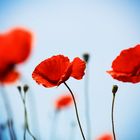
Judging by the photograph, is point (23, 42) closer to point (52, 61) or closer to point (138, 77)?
point (52, 61)

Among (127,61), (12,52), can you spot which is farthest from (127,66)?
(12,52)

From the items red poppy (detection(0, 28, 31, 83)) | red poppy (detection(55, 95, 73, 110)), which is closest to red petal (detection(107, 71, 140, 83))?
red poppy (detection(0, 28, 31, 83))

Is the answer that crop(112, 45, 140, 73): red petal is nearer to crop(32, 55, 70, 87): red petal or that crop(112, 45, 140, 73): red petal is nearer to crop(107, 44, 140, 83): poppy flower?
crop(107, 44, 140, 83): poppy flower

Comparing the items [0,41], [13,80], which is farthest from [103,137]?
A: [0,41]

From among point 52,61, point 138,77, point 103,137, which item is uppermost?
point 52,61

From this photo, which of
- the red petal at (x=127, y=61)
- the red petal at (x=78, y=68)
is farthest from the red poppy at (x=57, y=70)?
the red petal at (x=127, y=61)

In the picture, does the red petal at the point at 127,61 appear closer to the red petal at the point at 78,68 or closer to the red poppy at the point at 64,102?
the red petal at the point at 78,68
